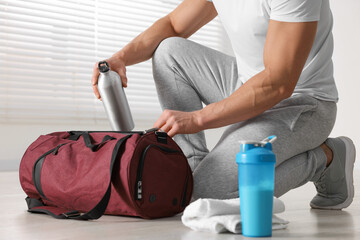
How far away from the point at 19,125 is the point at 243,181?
2797 millimetres

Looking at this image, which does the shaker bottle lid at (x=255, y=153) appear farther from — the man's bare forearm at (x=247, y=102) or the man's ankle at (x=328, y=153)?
the man's ankle at (x=328, y=153)

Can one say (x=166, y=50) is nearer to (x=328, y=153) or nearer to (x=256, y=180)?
(x=328, y=153)

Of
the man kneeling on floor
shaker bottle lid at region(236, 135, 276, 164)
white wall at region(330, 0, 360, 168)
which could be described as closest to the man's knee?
the man kneeling on floor

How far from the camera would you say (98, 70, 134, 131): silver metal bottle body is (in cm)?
160

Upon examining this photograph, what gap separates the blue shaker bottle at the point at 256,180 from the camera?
939 millimetres

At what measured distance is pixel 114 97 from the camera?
161cm

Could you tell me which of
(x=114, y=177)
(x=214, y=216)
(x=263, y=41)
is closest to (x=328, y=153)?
(x=263, y=41)

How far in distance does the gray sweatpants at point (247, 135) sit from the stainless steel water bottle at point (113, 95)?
5.9 inches

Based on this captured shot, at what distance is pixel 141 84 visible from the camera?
13.9ft

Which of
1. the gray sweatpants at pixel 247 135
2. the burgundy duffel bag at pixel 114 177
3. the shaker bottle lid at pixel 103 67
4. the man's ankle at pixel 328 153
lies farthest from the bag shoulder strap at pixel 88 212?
the man's ankle at pixel 328 153

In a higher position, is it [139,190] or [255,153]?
[255,153]

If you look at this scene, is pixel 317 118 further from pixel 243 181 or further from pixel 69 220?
pixel 69 220

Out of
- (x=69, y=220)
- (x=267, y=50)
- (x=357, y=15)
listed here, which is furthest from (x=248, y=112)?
(x=357, y=15)

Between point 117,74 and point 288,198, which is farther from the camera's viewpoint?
point 288,198
